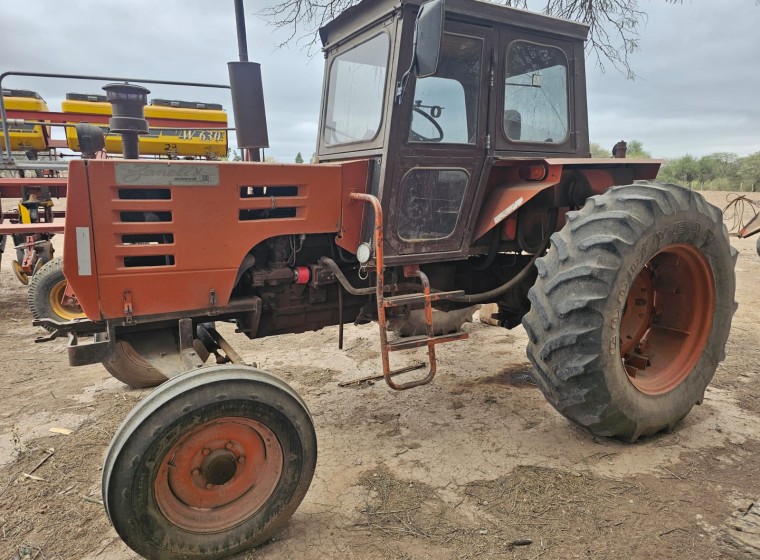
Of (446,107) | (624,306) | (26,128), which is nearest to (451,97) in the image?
(446,107)

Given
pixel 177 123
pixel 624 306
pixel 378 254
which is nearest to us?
pixel 378 254

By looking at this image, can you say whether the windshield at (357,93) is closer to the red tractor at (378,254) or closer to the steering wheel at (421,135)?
the red tractor at (378,254)

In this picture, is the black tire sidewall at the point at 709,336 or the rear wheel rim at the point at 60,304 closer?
the black tire sidewall at the point at 709,336

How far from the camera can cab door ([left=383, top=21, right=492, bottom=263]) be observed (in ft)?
9.72

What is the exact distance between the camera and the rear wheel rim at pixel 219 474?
2.13 m

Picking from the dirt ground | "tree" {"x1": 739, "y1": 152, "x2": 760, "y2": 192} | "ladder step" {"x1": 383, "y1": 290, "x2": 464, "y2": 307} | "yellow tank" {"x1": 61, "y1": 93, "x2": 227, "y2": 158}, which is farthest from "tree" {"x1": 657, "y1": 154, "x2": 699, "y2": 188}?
"ladder step" {"x1": 383, "y1": 290, "x2": 464, "y2": 307}

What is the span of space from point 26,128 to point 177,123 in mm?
2546

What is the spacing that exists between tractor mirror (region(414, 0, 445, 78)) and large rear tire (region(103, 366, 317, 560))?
1.63m

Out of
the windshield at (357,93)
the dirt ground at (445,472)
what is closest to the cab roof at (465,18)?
the windshield at (357,93)

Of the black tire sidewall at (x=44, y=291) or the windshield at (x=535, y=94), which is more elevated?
the windshield at (x=535, y=94)

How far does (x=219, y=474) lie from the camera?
7.15ft

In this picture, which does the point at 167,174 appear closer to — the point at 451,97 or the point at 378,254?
the point at 378,254

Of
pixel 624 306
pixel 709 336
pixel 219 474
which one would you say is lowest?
pixel 219 474

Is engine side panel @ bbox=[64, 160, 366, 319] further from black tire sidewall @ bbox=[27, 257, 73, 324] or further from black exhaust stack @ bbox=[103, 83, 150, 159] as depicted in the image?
black tire sidewall @ bbox=[27, 257, 73, 324]
